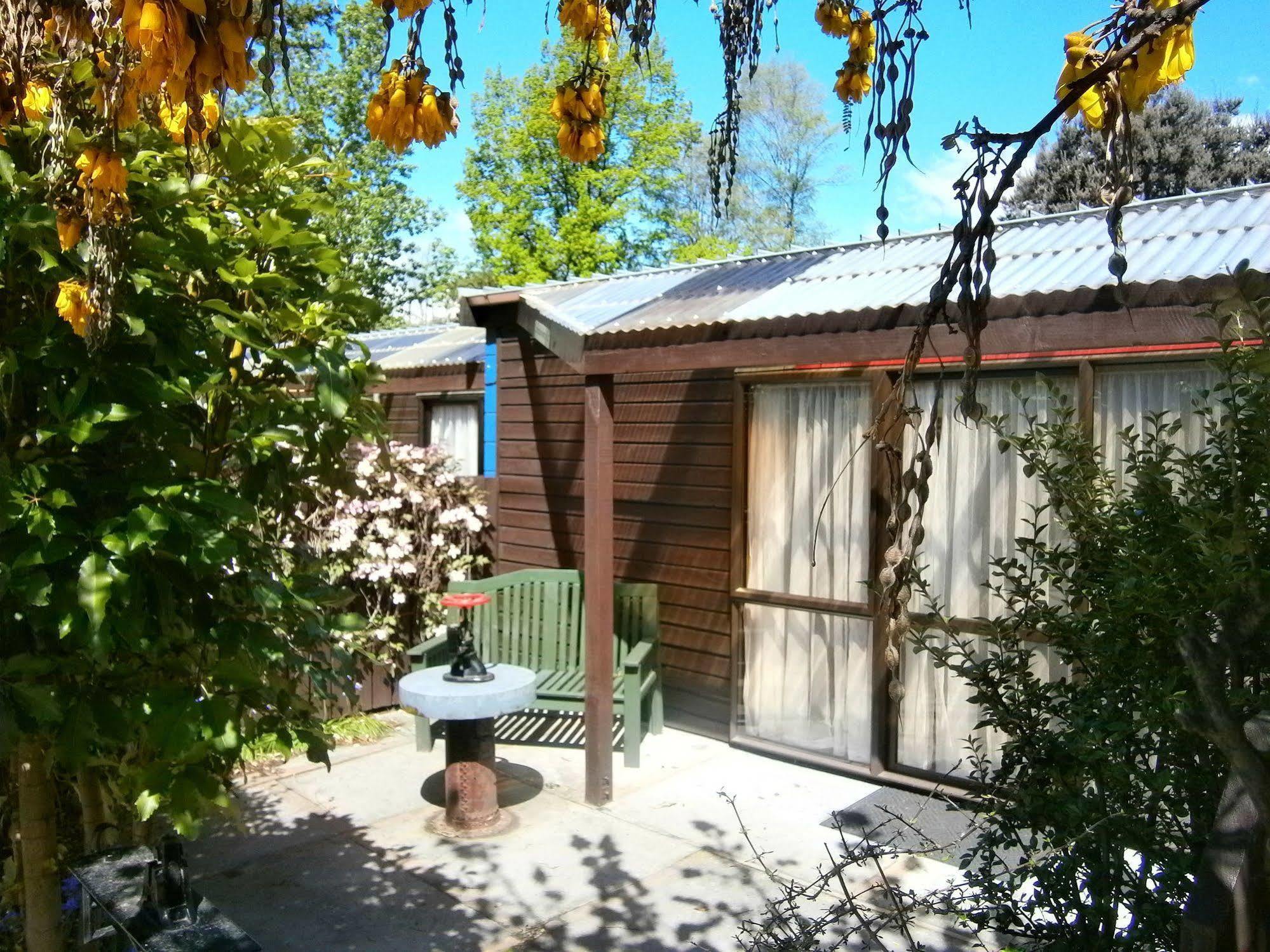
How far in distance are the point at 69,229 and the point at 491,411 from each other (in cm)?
647

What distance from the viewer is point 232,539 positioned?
7.39 feet

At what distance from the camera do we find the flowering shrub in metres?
7.49

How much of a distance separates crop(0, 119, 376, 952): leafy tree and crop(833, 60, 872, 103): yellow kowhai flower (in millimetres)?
1400

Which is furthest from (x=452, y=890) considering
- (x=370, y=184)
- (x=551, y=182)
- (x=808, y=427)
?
(x=551, y=182)

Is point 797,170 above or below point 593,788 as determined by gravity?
above

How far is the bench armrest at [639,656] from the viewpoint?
20.4 ft

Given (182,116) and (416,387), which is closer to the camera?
(182,116)

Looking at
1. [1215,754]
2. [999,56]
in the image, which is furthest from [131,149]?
[1215,754]

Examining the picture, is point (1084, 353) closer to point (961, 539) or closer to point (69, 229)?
point (961, 539)

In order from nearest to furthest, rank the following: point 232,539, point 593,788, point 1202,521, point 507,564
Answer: point 1202,521 < point 232,539 < point 593,788 < point 507,564

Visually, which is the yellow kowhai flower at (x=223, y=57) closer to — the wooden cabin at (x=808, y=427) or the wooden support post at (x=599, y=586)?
the wooden cabin at (x=808, y=427)

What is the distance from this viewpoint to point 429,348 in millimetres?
11148

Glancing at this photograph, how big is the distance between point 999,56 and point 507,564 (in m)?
6.08

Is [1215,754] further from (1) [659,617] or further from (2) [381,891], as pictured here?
(1) [659,617]
